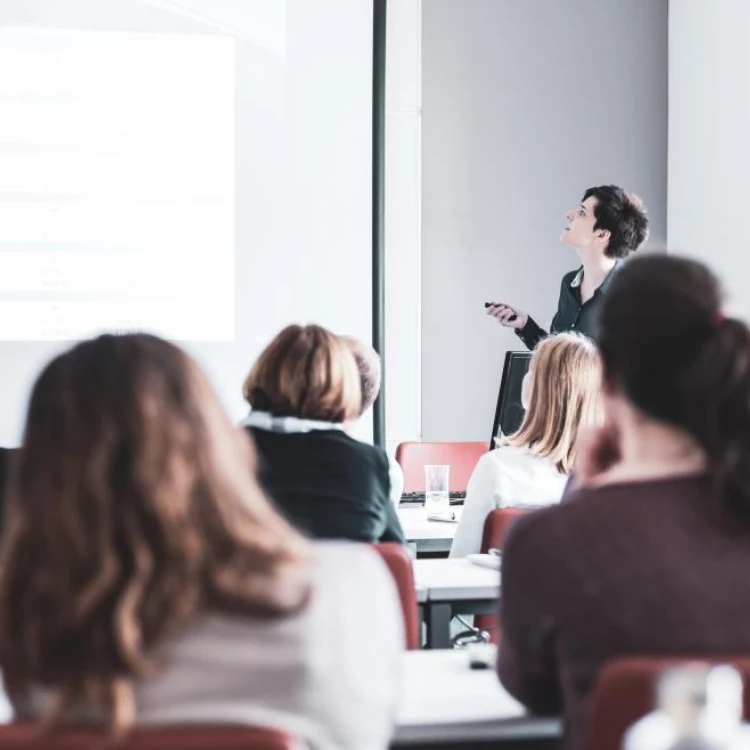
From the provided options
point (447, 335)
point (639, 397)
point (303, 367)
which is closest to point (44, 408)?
point (639, 397)

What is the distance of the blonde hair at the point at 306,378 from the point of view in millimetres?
2387

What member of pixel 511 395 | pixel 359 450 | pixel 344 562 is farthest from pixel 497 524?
pixel 344 562

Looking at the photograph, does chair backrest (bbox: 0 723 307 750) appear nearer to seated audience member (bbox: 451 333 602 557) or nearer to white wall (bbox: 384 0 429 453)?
seated audience member (bbox: 451 333 602 557)

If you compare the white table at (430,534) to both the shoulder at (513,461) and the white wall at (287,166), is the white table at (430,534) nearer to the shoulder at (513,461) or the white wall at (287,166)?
the shoulder at (513,461)

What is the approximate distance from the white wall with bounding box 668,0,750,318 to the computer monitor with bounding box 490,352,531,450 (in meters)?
1.73

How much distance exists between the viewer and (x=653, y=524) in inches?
51.4

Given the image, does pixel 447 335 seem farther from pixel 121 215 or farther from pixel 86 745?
pixel 86 745

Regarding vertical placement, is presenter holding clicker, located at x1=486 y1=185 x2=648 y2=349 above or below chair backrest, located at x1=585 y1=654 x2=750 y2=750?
above

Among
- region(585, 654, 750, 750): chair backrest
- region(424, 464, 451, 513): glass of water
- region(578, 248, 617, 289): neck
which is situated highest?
region(578, 248, 617, 289): neck

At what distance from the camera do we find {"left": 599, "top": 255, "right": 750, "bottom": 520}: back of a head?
132 centimetres

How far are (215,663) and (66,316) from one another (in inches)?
140

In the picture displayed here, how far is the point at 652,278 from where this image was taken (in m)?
1.36

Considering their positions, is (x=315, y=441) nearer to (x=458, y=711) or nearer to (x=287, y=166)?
(x=458, y=711)

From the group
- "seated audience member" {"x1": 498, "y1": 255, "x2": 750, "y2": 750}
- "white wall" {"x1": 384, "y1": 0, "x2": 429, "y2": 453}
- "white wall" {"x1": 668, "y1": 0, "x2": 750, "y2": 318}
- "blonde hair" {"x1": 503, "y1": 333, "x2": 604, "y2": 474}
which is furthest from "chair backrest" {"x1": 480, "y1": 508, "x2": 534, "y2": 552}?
"white wall" {"x1": 384, "y1": 0, "x2": 429, "y2": 453}
